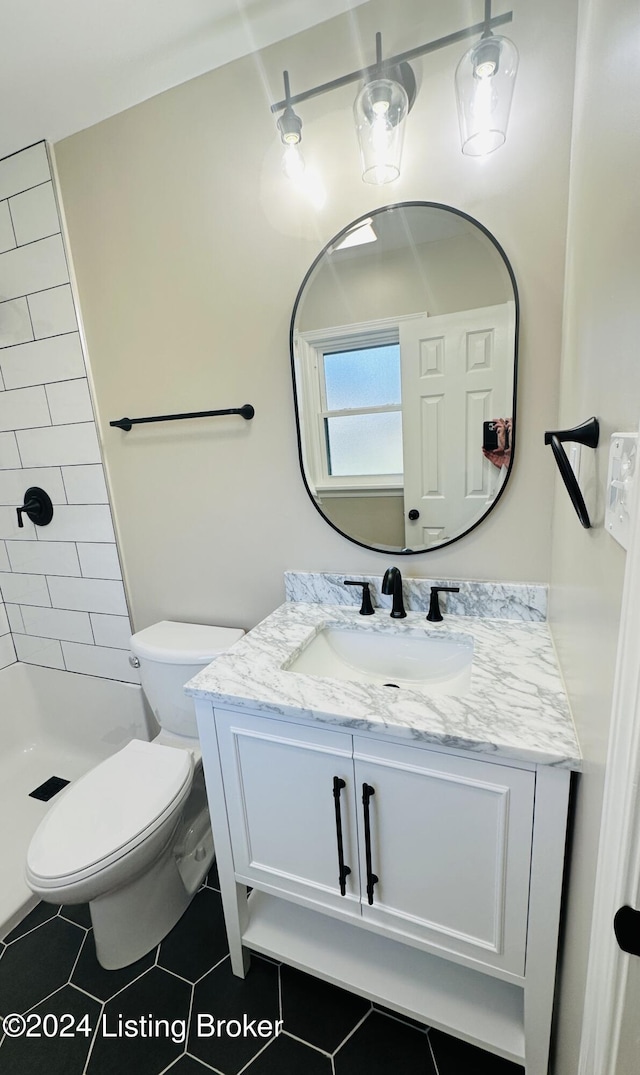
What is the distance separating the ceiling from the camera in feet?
3.34

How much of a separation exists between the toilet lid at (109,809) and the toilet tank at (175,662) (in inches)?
4.3

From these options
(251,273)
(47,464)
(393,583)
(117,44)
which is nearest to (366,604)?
(393,583)

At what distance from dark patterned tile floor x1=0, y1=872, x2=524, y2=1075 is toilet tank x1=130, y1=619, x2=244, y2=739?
1.97 ft

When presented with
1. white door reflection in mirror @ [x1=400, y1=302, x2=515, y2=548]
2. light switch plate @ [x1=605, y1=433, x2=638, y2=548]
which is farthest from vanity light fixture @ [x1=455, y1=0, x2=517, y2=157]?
light switch plate @ [x1=605, y1=433, x2=638, y2=548]

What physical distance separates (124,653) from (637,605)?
1754mm

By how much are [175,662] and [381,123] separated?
1487 mm

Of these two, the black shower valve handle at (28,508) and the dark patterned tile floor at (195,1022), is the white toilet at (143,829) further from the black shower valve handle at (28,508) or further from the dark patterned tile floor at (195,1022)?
the black shower valve handle at (28,508)

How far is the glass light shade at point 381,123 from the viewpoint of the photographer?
3.18 feet

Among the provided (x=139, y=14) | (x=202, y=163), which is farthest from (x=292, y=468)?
(x=139, y=14)

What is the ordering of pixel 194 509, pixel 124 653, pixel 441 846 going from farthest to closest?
pixel 124 653 < pixel 194 509 < pixel 441 846

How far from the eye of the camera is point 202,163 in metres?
1.24

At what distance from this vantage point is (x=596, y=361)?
2.14 ft

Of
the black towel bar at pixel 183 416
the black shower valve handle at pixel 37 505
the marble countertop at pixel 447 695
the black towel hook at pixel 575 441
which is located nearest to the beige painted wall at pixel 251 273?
the black towel bar at pixel 183 416

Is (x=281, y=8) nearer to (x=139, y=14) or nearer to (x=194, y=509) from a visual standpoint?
(x=139, y=14)
